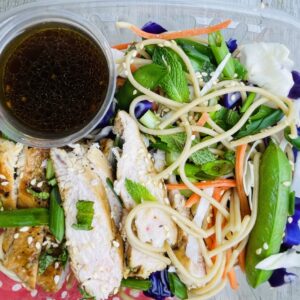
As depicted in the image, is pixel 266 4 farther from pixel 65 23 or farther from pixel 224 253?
pixel 224 253

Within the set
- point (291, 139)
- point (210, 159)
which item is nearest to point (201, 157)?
point (210, 159)

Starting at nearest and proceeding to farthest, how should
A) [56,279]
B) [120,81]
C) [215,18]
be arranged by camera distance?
[56,279] < [120,81] < [215,18]

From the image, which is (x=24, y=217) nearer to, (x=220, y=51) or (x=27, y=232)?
(x=27, y=232)

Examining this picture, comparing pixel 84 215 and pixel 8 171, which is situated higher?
pixel 8 171

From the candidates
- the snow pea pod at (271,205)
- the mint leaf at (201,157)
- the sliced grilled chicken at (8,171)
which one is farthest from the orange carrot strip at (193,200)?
the sliced grilled chicken at (8,171)

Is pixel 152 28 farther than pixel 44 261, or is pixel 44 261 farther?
pixel 152 28

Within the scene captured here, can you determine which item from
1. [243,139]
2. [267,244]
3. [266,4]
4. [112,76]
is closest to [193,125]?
[243,139]

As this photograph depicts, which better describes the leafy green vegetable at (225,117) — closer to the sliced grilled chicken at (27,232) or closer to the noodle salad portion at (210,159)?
the noodle salad portion at (210,159)
